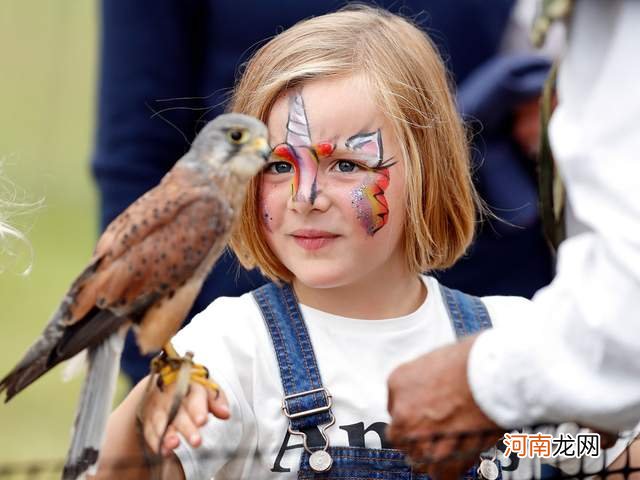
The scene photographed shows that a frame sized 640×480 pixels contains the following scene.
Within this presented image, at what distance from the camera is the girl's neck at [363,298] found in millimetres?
2490

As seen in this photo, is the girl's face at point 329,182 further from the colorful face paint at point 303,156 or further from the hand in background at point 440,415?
the hand in background at point 440,415

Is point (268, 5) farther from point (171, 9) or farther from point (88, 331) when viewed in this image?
point (88, 331)

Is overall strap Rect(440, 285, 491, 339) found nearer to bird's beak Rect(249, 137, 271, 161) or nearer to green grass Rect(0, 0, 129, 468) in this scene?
bird's beak Rect(249, 137, 271, 161)

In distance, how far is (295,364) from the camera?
233 cm

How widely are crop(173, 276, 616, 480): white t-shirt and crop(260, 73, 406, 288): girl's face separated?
0.51 ft

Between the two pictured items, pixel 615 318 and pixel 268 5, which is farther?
pixel 268 5

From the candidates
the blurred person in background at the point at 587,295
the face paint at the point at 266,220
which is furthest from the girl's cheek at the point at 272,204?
the blurred person in background at the point at 587,295

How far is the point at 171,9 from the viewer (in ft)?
11.1

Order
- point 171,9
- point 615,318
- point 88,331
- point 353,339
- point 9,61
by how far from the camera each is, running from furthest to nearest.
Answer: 1. point 9,61
2. point 171,9
3. point 353,339
4. point 88,331
5. point 615,318

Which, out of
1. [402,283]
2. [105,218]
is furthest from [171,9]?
[402,283]

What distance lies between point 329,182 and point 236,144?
509mm

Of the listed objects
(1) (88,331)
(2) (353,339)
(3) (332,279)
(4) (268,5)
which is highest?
(4) (268,5)

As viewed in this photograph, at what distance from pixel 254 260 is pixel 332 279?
Answer: 29 centimetres

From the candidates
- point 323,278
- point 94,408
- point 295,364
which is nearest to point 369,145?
point 323,278
